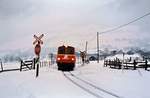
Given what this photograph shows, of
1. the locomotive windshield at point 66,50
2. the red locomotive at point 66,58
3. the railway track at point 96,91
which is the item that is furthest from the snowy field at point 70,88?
the locomotive windshield at point 66,50

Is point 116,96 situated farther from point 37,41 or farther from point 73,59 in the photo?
point 73,59

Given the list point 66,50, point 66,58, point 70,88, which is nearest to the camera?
point 70,88

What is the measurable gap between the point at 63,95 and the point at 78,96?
711 mm

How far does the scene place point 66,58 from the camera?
116 feet

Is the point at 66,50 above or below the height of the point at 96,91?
above

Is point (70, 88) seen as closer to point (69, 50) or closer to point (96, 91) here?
point (96, 91)

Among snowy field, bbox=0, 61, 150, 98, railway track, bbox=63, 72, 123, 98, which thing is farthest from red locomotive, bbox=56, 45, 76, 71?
railway track, bbox=63, 72, 123, 98

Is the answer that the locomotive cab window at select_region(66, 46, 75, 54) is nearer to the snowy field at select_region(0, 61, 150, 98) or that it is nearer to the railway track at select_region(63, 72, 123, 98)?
the snowy field at select_region(0, 61, 150, 98)

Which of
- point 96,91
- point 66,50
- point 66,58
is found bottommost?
point 96,91

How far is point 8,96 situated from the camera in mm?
12602

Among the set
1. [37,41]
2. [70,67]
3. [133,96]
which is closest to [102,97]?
[133,96]

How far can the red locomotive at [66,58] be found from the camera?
35219mm

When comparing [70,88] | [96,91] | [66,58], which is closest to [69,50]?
[66,58]

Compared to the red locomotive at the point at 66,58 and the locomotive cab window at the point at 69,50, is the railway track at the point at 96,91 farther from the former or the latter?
the locomotive cab window at the point at 69,50
